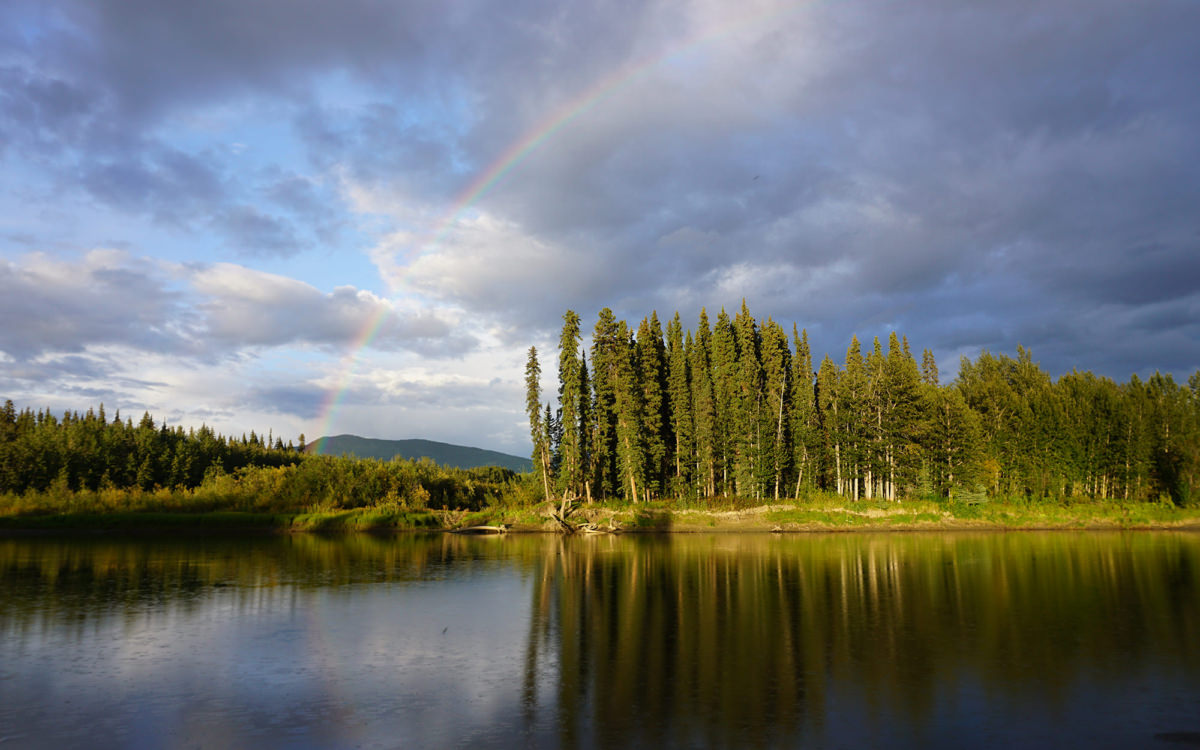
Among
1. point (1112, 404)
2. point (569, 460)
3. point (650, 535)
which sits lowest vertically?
point (650, 535)

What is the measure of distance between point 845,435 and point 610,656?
63.7 metres

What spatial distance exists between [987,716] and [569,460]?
6130 centimetres

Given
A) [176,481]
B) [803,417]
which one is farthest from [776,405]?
[176,481]

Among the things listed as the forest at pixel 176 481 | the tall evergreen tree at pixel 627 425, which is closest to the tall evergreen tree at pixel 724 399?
the tall evergreen tree at pixel 627 425

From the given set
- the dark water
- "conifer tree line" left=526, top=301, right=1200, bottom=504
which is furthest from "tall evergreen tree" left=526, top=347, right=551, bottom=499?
the dark water

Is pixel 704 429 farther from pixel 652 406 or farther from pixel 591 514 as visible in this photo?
pixel 591 514

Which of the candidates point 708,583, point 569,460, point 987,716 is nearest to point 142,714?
point 987,716

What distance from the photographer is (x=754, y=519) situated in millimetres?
67750

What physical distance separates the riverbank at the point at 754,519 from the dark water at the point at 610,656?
28.3m

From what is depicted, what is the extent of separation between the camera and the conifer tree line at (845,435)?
74.4 m

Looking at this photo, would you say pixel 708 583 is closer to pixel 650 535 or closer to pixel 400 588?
pixel 400 588

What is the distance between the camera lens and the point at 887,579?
33062 millimetres

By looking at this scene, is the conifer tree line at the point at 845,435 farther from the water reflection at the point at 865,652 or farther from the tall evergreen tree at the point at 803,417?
the water reflection at the point at 865,652

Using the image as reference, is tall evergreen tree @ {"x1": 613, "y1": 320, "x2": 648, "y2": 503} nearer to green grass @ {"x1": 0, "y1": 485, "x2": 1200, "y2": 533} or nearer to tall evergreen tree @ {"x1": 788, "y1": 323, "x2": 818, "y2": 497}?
green grass @ {"x1": 0, "y1": 485, "x2": 1200, "y2": 533}
